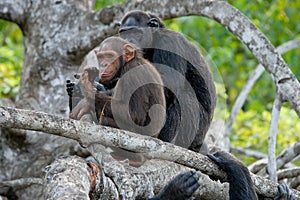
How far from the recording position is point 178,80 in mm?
5125

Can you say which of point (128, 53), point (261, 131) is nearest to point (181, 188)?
point (128, 53)

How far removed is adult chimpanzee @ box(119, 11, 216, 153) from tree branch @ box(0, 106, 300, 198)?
800 mm

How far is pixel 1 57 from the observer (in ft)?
26.9

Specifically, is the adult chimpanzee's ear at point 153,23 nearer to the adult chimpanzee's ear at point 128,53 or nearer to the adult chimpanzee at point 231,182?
the adult chimpanzee's ear at point 128,53

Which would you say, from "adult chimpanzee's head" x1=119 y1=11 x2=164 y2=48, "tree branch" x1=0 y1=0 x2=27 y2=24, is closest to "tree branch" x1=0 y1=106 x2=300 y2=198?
"adult chimpanzee's head" x1=119 y1=11 x2=164 y2=48

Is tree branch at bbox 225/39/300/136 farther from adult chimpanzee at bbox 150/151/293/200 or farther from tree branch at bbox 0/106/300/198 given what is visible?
tree branch at bbox 0/106/300/198

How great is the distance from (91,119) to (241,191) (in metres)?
1.12

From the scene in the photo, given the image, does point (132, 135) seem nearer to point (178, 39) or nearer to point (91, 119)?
point (91, 119)

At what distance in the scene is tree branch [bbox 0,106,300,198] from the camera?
3.39m

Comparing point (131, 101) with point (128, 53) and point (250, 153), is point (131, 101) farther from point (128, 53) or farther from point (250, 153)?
point (250, 153)

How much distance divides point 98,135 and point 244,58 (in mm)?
8278

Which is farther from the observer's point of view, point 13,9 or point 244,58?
point 244,58

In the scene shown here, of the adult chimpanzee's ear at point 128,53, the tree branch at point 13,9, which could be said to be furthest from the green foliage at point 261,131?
the adult chimpanzee's ear at point 128,53

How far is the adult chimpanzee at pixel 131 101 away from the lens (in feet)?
14.8
